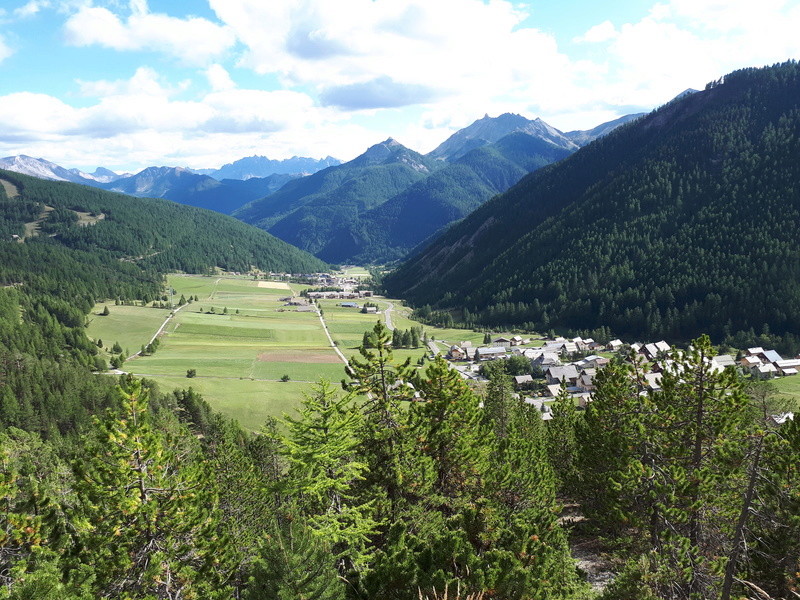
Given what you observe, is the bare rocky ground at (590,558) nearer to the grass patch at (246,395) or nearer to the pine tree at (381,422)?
the pine tree at (381,422)

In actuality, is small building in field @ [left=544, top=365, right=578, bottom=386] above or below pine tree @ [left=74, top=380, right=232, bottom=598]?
below

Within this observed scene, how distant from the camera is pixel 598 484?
35.4m

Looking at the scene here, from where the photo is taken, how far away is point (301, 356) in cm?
14900

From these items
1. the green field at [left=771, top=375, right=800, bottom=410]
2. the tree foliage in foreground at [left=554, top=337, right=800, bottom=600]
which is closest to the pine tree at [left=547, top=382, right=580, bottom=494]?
the tree foliage in foreground at [left=554, top=337, right=800, bottom=600]

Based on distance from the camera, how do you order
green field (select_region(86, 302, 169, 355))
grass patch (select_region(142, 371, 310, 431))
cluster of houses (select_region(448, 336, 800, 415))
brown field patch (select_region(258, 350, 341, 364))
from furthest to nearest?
green field (select_region(86, 302, 169, 355)), brown field patch (select_region(258, 350, 341, 364)), cluster of houses (select_region(448, 336, 800, 415)), grass patch (select_region(142, 371, 310, 431))

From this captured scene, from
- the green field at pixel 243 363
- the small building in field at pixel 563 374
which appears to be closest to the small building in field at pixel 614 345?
the small building in field at pixel 563 374

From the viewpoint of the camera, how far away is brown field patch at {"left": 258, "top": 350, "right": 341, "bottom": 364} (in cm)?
14350

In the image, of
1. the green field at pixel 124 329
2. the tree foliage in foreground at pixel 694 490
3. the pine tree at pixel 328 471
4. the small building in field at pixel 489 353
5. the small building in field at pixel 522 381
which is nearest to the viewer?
the tree foliage in foreground at pixel 694 490

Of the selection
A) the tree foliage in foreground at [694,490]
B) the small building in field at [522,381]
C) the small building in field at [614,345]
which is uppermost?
the tree foliage in foreground at [694,490]

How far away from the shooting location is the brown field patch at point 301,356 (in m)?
144

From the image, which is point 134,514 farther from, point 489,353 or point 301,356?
point 489,353

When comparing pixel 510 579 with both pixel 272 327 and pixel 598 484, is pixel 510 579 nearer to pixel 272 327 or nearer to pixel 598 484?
pixel 598 484

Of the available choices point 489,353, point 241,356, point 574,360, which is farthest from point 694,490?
point 241,356

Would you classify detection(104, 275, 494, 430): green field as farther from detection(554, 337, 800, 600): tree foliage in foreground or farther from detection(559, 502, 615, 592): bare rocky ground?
detection(554, 337, 800, 600): tree foliage in foreground
